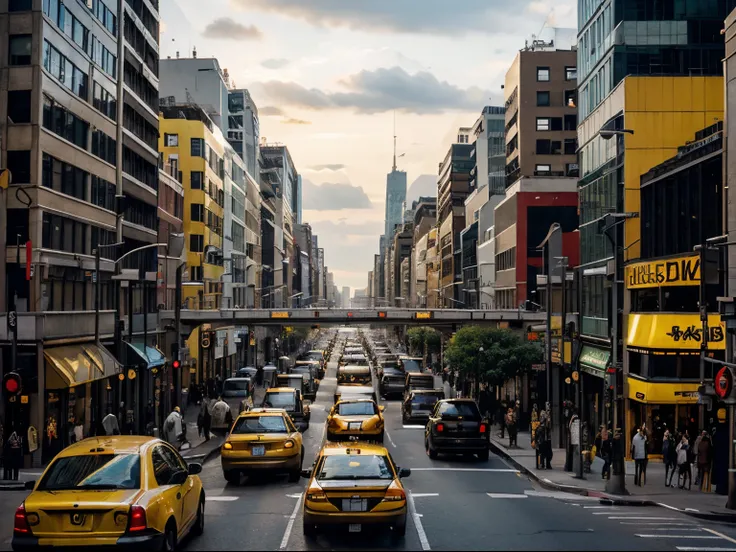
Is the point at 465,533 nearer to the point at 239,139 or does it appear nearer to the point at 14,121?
the point at 14,121

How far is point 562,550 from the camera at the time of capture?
1509 centimetres

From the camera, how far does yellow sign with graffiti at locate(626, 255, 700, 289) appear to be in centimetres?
3375

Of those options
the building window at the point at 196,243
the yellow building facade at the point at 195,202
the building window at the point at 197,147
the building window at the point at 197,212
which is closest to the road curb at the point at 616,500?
the yellow building facade at the point at 195,202

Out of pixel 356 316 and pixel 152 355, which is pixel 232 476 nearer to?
pixel 152 355

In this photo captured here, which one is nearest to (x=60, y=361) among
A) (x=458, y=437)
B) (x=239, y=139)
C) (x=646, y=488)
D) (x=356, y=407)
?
(x=356, y=407)

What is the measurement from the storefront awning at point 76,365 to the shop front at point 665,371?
2028 centimetres

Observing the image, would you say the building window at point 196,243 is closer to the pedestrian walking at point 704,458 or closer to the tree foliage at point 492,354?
the tree foliage at point 492,354

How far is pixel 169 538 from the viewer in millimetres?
13711

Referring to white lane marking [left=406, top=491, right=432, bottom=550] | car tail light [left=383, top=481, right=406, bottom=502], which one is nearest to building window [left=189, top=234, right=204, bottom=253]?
white lane marking [left=406, top=491, right=432, bottom=550]

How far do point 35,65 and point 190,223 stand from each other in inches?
1623

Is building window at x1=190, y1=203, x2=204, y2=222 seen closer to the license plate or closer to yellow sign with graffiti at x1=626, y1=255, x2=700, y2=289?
yellow sign with graffiti at x1=626, y1=255, x2=700, y2=289

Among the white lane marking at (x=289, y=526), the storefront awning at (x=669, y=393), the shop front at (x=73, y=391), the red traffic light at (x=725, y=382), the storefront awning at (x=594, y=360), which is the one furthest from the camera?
the storefront awning at (x=594, y=360)

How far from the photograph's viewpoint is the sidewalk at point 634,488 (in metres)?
23.7

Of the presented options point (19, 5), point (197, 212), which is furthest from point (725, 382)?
point (197, 212)
